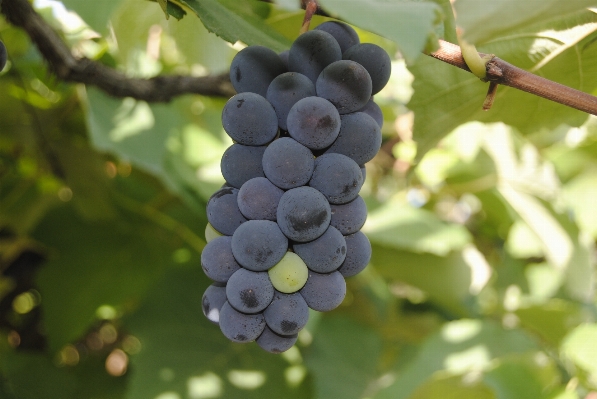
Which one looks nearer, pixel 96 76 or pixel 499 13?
pixel 499 13

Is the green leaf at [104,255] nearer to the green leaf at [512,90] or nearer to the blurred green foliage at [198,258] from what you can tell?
the blurred green foliage at [198,258]

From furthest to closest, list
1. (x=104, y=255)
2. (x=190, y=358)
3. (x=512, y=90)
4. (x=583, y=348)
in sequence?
(x=104, y=255) < (x=190, y=358) < (x=583, y=348) < (x=512, y=90)

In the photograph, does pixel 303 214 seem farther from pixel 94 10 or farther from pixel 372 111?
pixel 94 10

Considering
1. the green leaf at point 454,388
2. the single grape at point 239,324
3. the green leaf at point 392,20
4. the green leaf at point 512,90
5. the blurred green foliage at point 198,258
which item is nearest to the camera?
the green leaf at point 392,20

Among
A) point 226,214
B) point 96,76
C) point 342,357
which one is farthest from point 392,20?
point 342,357

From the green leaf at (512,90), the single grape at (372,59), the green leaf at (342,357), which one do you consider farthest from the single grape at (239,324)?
the green leaf at (342,357)

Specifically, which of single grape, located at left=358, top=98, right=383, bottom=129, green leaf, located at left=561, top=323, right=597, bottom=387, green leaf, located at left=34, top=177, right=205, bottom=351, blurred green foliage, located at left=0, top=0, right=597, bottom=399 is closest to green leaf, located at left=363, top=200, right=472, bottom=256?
blurred green foliage, located at left=0, top=0, right=597, bottom=399

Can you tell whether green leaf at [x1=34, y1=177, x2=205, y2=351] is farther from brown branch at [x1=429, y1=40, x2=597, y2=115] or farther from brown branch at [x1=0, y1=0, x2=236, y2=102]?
brown branch at [x1=429, y1=40, x2=597, y2=115]
